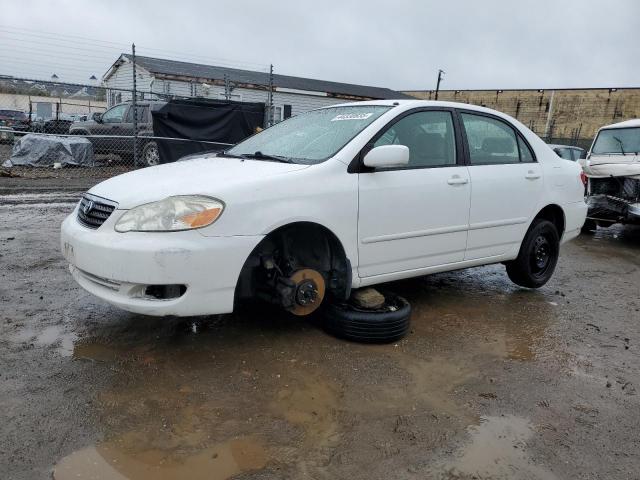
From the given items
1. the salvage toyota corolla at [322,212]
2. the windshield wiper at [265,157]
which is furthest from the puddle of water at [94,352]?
the windshield wiper at [265,157]

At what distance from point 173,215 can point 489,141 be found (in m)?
2.94

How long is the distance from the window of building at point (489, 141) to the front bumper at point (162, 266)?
2.27m

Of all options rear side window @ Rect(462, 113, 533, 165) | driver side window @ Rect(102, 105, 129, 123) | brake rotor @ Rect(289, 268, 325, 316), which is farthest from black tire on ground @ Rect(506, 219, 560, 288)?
driver side window @ Rect(102, 105, 129, 123)

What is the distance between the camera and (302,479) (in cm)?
240

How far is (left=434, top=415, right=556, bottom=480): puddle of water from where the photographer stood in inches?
99.3

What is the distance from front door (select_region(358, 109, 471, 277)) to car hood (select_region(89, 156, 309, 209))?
64cm

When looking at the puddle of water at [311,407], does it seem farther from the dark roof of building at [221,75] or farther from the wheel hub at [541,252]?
the dark roof of building at [221,75]

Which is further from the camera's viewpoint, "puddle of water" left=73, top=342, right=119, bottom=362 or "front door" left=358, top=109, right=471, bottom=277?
"front door" left=358, top=109, right=471, bottom=277

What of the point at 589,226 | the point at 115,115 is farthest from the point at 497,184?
the point at 115,115

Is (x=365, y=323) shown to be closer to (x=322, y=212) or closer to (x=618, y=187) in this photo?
(x=322, y=212)

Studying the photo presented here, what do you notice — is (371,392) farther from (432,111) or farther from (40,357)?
(432,111)

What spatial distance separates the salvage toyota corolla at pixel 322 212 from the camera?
318cm

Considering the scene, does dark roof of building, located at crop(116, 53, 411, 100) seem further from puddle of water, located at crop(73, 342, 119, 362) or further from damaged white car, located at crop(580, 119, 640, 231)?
puddle of water, located at crop(73, 342, 119, 362)

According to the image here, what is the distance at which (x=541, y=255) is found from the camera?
5.35 m
